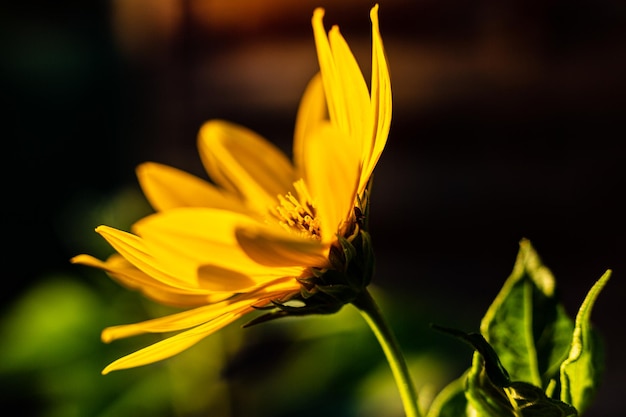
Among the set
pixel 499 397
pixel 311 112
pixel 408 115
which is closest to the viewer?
pixel 499 397

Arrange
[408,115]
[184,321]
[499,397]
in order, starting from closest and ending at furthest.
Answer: [499,397], [184,321], [408,115]

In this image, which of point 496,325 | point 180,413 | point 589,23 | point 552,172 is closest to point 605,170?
point 552,172

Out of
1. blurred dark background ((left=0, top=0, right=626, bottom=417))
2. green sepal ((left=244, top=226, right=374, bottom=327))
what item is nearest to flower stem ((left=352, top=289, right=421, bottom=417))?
green sepal ((left=244, top=226, right=374, bottom=327))

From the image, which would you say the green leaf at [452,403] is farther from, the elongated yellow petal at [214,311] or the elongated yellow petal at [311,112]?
the elongated yellow petal at [311,112]

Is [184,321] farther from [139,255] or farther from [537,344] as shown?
[537,344]

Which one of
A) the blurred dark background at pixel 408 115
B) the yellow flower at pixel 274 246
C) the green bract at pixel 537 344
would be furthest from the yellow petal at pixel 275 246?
the blurred dark background at pixel 408 115

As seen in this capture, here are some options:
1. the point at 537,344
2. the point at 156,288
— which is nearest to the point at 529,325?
the point at 537,344

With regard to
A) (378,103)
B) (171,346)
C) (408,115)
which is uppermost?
(378,103)
